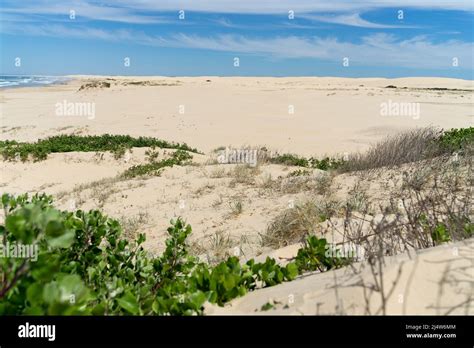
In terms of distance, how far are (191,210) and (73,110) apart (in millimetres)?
24417

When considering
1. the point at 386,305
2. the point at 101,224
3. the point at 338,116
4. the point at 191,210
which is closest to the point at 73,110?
the point at 338,116

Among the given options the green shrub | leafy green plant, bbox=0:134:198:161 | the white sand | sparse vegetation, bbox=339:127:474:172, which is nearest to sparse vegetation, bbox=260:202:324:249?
the white sand

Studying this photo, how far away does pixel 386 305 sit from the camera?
2.27 m

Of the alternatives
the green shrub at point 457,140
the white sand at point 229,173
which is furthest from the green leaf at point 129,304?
the green shrub at point 457,140

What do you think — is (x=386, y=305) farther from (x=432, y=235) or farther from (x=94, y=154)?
(x=94, y=154)
